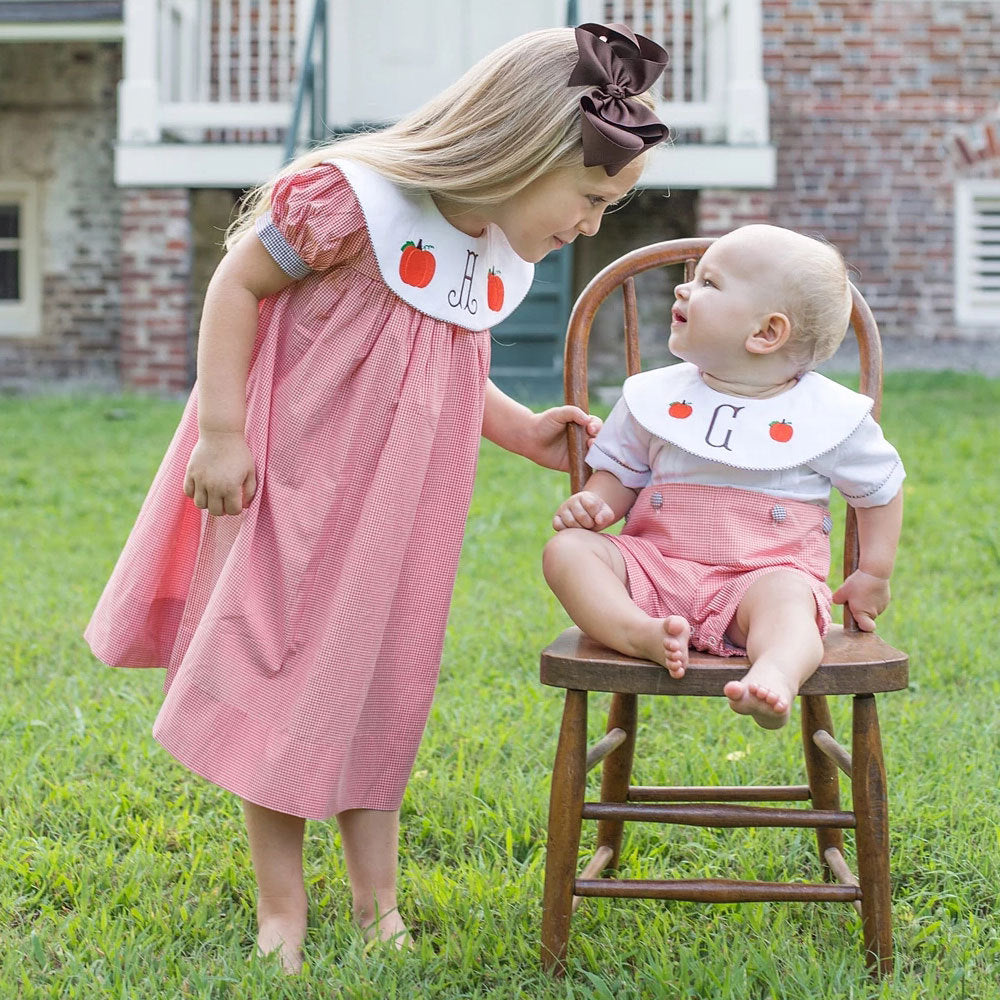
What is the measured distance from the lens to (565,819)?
1762 millimetres

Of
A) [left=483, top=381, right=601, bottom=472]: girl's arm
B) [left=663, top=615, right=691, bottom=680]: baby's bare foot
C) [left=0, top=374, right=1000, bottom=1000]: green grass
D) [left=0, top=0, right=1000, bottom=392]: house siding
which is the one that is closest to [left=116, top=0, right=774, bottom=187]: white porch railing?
[left=0, top=0, right=1000, bottom=392]: house siding

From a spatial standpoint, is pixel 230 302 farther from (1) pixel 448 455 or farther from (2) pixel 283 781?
(2) pixel 283 781

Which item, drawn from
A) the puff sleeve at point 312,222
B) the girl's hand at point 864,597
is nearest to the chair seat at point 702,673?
the girl's hand at point 864,597

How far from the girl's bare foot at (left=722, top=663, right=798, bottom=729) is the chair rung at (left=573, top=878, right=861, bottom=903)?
0.31m

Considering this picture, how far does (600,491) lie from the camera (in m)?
1.99

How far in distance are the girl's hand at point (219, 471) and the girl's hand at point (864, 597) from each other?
86cm

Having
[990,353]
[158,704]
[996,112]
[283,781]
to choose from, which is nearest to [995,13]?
[996,112]

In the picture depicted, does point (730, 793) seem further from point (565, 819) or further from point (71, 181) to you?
point (71, 181)

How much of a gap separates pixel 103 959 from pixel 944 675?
2.00 metres

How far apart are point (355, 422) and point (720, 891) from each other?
81 centimetres

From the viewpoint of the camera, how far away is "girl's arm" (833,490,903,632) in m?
1.87

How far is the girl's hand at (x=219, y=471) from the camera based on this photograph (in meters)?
1.81

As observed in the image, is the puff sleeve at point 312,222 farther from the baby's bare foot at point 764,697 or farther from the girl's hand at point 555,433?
the baby's bare foot at point 764,697

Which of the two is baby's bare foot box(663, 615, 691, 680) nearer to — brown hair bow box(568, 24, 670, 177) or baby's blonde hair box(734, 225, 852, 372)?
baby's blonde hair box(734, 225, 852, 372)
